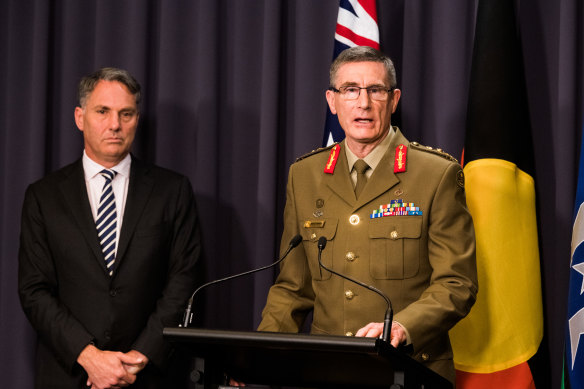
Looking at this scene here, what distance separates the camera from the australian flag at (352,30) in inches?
138

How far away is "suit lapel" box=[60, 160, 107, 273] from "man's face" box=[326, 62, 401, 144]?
121cm

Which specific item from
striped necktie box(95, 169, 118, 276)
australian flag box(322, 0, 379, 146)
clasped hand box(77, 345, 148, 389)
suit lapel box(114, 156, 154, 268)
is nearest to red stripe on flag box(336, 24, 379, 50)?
australian flag box(322, 0, 379, 146)

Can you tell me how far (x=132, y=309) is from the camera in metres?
3.29

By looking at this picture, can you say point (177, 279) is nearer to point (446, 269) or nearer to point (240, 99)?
point (240, 99)

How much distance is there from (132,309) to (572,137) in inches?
77.0

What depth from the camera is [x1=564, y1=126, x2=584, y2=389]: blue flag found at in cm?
282

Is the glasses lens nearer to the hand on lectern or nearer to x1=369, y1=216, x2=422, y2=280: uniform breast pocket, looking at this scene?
x1=369, y1=216, x2=422, y2=280: uniform breast pocket

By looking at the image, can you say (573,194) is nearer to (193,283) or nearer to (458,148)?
(458,148)

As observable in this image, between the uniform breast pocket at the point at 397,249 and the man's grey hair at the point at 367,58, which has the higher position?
the man's grey hair at the point at 367,58

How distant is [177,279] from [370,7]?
4.83 ft

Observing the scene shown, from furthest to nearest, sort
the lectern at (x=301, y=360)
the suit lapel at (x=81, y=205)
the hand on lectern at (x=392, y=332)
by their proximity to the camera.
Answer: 1. the suit lapel at (x=81, y=205)
2. the hand on lectern at (x=392, y=332)
3. the lectern at (x=301, y=360)

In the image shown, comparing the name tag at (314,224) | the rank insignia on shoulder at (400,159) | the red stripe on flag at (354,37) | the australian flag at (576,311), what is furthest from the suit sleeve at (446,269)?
the red stripe on flag at (354,37)

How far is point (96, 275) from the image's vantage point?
10.7ft

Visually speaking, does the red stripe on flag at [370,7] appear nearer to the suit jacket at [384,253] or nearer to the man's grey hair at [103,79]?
the suit jacket at [384,253]
